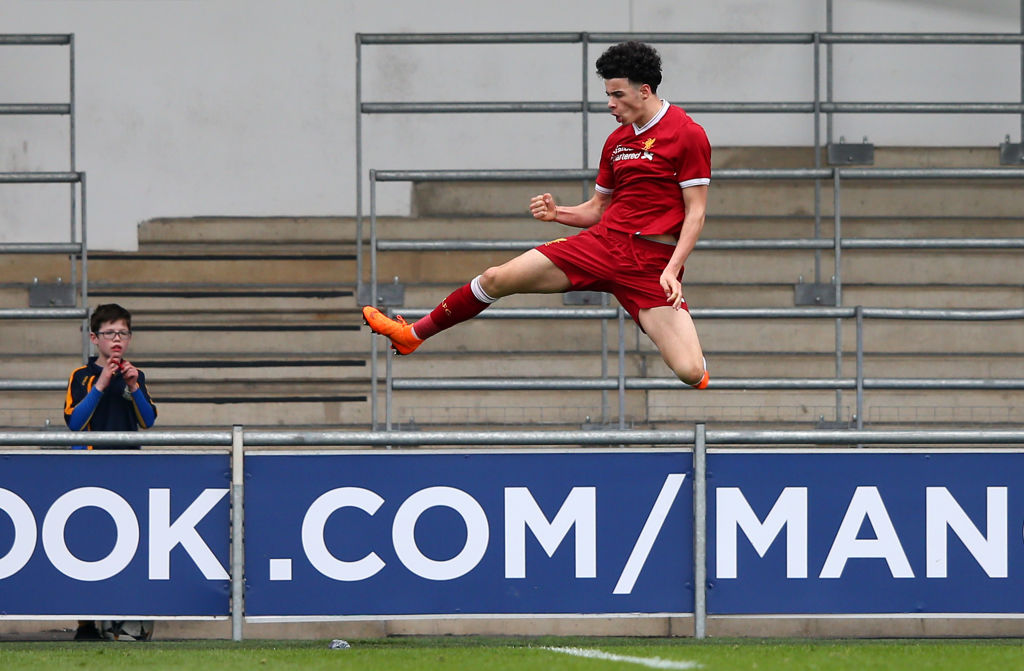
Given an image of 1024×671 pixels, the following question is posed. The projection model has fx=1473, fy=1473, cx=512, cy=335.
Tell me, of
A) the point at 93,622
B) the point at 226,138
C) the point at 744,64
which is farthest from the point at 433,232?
the point at 93,622

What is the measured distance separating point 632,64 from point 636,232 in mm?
637

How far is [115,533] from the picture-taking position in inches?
209

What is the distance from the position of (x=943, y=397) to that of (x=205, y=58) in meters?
5.42

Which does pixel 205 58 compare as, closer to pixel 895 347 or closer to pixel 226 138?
pixel 226 138

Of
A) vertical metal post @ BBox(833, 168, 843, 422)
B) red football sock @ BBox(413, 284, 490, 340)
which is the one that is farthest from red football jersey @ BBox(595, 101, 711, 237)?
vertical metal post @ BBox(833, 168, 843, 422)

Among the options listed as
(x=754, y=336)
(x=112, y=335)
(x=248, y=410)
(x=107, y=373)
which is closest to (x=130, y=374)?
(x=107, y=373)

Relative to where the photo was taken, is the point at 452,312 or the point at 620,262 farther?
the point at 452,312

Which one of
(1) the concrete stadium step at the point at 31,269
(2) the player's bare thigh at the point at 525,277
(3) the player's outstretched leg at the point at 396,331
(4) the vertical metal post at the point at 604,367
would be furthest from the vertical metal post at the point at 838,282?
(1) the concrete stadium step at the point at 31,269

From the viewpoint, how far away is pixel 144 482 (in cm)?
531

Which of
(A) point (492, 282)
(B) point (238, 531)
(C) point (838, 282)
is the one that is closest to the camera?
(B) point (238, 531)

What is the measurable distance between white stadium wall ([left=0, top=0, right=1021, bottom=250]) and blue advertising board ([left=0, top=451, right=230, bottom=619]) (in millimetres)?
5028

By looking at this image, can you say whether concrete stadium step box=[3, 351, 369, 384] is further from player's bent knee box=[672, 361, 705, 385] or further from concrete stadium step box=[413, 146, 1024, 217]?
player's bent knee box=[672, 361, 705, 385]

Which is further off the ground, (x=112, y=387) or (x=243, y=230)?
(x=243, y=230)

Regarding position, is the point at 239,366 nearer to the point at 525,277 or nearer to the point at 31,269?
the point at 31,269
